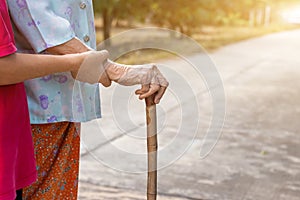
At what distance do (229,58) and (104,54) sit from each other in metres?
9.12

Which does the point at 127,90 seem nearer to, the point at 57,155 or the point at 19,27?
the point at 57,155

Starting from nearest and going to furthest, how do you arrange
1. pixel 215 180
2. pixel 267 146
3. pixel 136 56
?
pixel 215 180 < pixel 267 146 < pixel 136 56

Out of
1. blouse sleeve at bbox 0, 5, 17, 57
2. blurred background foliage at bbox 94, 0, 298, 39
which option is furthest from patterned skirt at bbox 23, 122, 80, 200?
blurred background foliage at bbox 94, 0, 298, 39

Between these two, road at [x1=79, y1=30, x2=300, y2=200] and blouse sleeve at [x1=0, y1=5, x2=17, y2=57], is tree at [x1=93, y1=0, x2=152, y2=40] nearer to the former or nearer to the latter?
road at [x1=79, y1=30, x2=300, y2=200]

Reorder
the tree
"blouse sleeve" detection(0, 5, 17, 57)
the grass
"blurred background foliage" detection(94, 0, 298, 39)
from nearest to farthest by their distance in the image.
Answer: "blouse sleeve" detection(0, 5, 17, 57) < the grass < the tree < "blurred background foliage" detection(94, 0, 298, 39)

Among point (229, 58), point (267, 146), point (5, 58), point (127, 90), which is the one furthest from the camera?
point (229, 58)

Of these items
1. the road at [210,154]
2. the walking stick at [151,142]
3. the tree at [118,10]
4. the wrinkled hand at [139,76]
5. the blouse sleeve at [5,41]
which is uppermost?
the tree at [118,10]

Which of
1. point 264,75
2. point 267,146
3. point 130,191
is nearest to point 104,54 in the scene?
point 130,191

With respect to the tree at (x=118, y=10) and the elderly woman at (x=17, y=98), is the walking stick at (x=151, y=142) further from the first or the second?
the tree at (x=118, y=10)

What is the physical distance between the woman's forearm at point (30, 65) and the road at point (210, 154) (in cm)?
44

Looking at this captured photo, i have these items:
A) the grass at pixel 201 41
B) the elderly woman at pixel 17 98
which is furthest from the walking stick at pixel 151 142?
the grass at pixel 201 41

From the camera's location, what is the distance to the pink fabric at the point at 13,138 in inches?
60.6

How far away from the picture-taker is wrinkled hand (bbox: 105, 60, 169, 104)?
5.46 ft

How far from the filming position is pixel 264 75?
874 cm
